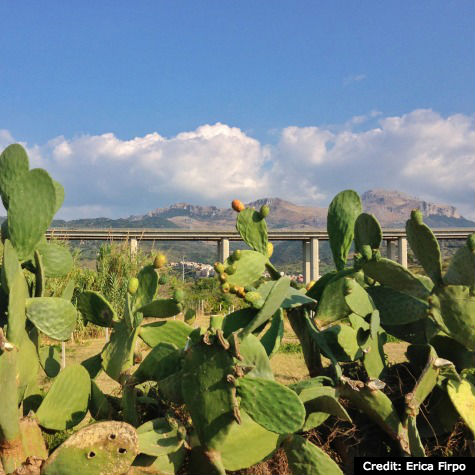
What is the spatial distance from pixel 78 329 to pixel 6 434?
30.8 feet

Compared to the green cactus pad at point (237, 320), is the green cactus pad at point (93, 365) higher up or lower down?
lower down

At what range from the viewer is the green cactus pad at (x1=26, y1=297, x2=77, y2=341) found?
6.28ft

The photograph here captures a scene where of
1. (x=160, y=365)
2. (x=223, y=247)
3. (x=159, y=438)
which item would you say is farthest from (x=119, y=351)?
(x=223, y=247)

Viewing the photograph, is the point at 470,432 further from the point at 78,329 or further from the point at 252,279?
the point at 78,329

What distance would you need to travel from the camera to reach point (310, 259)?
103 feet

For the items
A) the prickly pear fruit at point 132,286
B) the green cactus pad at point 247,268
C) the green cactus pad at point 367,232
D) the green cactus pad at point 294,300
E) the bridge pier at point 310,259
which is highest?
the green cactus pad at point 367,232

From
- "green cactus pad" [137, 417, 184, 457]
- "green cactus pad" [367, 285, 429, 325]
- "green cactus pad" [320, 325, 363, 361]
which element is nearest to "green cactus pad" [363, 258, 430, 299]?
"green cactus pad" [367, 285, 429, 325]

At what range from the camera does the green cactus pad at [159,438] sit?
1.66 m

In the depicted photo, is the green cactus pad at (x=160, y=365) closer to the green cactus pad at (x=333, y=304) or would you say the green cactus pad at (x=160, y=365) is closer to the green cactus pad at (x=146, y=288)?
the green cactus pad at (x=146, y=288)

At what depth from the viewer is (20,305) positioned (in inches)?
73.2

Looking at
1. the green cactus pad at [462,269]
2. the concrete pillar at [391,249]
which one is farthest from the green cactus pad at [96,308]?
the concrete pillar at [391,249]

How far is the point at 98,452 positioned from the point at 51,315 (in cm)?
59

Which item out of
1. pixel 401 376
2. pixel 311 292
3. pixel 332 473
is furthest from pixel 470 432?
pixel 311 292

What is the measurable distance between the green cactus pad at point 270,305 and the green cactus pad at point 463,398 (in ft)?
2.78
